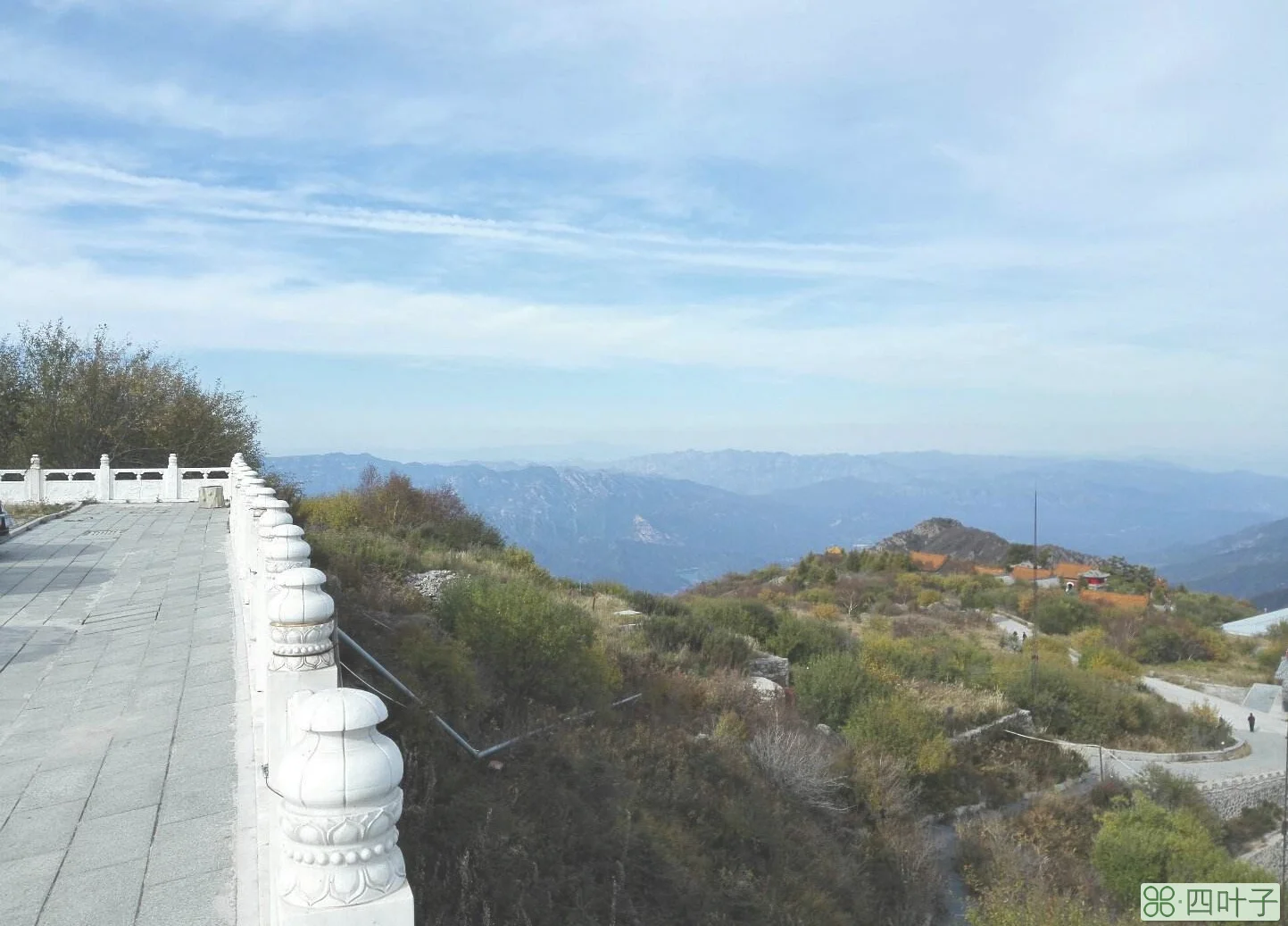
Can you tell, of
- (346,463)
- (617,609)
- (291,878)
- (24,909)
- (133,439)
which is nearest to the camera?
(291,878)

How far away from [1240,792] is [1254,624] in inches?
976

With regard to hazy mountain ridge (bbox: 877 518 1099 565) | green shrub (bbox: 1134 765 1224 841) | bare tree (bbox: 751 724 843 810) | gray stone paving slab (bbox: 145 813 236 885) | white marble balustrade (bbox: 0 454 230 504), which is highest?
white marble balustrade (bbox: 0 454 230 504)

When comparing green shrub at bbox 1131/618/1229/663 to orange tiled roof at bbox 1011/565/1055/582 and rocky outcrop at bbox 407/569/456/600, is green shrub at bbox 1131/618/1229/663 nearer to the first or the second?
orange tiled roof at bbox 1011/565/1055/582

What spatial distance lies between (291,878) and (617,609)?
17.5 m

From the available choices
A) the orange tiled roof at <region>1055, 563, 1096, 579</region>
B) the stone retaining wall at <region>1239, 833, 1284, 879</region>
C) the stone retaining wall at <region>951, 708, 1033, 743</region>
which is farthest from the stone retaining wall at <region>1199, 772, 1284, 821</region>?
the orange tiled roof at <region>1055, 563, 1096, 579</region>

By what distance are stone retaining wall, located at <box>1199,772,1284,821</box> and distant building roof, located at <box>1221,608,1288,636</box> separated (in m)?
20.6

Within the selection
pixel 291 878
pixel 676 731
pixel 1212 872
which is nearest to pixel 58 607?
pixel 676 731

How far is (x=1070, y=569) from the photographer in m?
54.6

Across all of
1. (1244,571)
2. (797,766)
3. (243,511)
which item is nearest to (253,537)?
(243,511)

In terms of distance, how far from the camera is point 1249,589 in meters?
139

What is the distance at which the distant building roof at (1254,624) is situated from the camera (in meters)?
35.0

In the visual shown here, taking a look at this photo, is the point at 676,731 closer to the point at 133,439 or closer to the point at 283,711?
the point at 283,711

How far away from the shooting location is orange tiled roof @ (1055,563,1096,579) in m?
51.4

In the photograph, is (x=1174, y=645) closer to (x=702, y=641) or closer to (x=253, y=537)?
(x=702, y=641)
